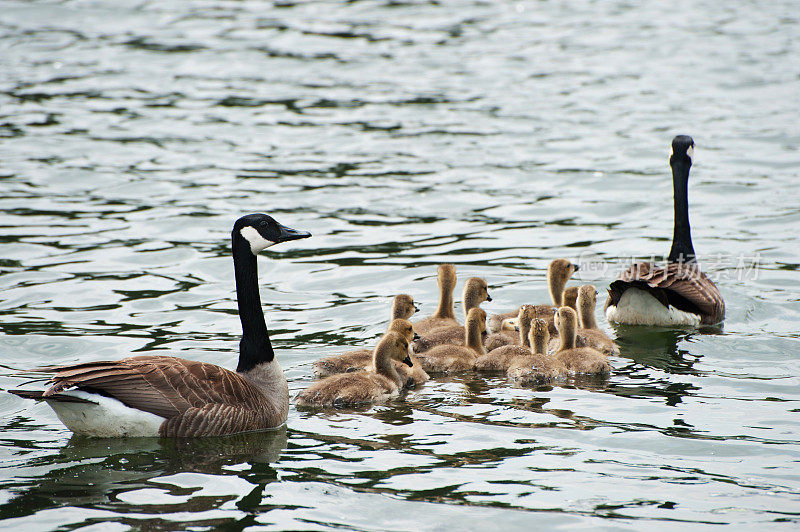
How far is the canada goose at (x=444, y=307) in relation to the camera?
11398 mm

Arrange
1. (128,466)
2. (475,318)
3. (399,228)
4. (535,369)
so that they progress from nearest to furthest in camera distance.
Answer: (128,466) → (535,369) → (475,318) → (399,228)

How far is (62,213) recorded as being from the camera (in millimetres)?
16266

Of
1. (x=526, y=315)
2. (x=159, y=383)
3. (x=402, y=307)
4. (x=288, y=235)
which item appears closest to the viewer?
(x=159, y=383)

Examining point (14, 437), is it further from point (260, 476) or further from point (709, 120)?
point (709, 120)

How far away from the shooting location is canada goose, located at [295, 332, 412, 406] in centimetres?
917

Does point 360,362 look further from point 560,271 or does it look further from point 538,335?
point 560,271

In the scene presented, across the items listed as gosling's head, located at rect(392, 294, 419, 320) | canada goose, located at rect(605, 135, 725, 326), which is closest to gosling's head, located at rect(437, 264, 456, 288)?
gosling's head, located at rect(392, 294, 419, 320)

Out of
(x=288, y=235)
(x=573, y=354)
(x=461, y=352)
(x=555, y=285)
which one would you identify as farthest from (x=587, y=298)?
(x=288, y=235)

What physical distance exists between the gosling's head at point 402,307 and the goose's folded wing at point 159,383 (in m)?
2.88

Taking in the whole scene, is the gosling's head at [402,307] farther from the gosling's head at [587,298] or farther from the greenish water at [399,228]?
the gosling's head at [587,298]

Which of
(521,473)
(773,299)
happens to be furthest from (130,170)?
(521,473)

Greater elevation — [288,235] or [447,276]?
[288,235]

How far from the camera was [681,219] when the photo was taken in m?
12.7

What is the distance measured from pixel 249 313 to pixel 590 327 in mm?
4123
